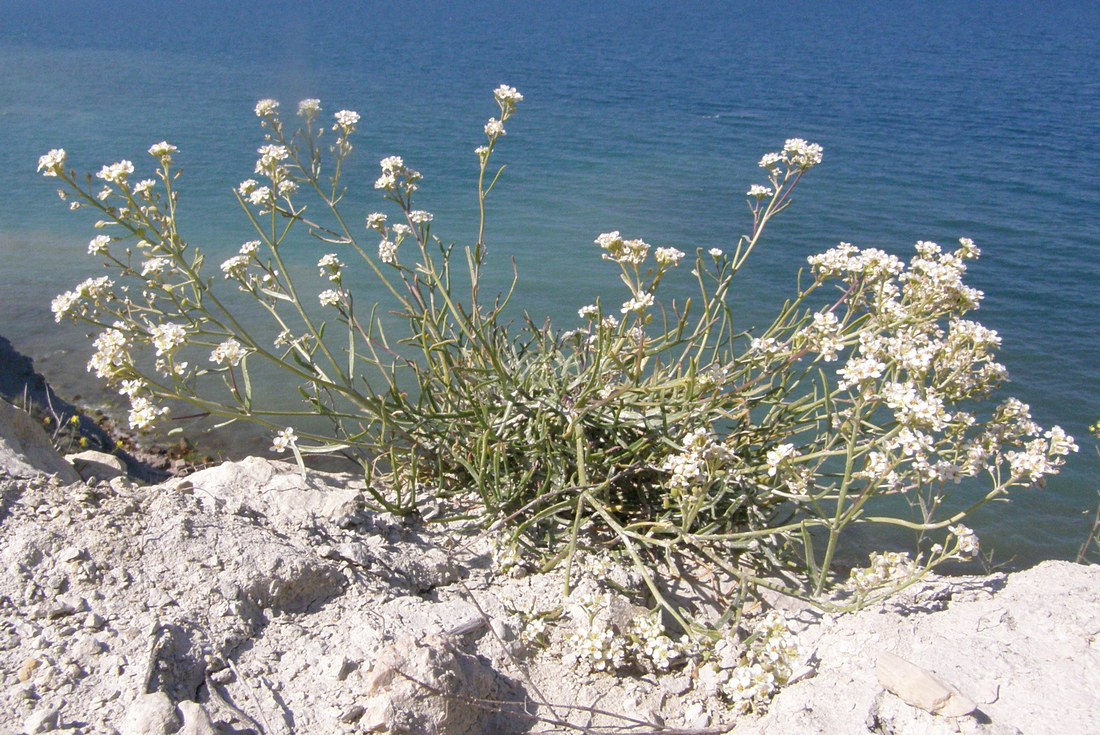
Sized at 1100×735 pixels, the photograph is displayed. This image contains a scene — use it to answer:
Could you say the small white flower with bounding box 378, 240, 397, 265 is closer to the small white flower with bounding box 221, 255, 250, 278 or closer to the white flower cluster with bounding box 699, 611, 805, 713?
the small white flower with bounding box 221, 255, 250, 278

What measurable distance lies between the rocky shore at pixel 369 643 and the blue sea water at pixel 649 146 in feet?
10.2

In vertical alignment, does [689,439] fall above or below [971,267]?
above

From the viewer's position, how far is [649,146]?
16250 millimetres

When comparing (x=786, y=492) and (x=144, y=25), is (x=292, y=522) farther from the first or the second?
(x=144, y=25)

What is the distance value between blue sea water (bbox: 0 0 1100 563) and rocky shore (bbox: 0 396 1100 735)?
3.12 meters

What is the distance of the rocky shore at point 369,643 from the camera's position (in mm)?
2490

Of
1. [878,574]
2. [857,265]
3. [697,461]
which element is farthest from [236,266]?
[878,574]

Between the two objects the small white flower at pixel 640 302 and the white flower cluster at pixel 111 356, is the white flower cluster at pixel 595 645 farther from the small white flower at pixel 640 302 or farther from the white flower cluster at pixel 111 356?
the white flower cluster at pixel 111 356

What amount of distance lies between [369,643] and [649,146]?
47.7 ft

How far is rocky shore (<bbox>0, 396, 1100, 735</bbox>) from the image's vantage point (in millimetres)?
2490

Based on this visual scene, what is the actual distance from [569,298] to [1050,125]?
1402 centimetres

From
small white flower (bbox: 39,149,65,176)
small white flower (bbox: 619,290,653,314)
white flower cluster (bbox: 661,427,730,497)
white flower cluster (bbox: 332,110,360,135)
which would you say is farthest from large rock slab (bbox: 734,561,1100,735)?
small white flower (bbox: 39,149,65,176)

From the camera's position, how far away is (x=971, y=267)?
10.3m

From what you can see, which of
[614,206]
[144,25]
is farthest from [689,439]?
[144,25]
